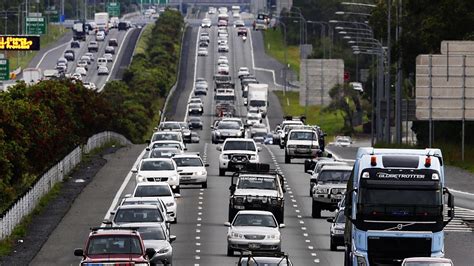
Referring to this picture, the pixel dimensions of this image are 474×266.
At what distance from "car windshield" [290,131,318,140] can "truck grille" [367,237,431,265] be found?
153 feet

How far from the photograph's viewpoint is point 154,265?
153 feet

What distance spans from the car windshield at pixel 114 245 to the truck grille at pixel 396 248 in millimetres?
5635

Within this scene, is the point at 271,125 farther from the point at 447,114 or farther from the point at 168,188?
the point at 168,188

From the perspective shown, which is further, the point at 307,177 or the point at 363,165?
the point at 307,177

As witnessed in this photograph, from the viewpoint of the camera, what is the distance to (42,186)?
70.6 meters

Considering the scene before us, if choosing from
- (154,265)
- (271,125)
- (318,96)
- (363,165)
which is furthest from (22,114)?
(318,96)

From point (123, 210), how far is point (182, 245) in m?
4.04

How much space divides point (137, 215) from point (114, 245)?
26.8ft

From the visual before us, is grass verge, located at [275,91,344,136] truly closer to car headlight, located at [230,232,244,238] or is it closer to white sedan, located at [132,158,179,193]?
white sedan, located at [132,158,179,193]

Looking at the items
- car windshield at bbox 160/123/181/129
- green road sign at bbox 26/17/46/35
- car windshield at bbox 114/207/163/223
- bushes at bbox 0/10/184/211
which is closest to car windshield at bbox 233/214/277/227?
car windshield at bbox 114/207/163/223

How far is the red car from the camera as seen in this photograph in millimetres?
42406

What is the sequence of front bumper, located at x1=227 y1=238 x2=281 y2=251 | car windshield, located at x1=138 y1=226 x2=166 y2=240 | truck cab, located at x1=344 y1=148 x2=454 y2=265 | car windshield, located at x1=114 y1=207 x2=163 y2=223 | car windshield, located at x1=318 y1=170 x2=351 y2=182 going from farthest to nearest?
car windshield, located at x1=318 y1=170 x2=351 y2=182 < front bumper, located at x1=227 y1=238 x2=281 y2=251 < car windshield, located at x1=114 y1=207 x2=163 y2=223 < car windshield, located at x1=138 y1=226 x2=166 y2=240 < truck cab, located at x1=344 y1=148 x2=454 y2=265

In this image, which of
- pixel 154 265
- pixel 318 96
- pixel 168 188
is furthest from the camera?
pixel 318 96

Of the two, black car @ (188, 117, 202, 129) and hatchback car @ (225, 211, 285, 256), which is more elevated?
hatchback car @ (225, 211, 285, 256)
